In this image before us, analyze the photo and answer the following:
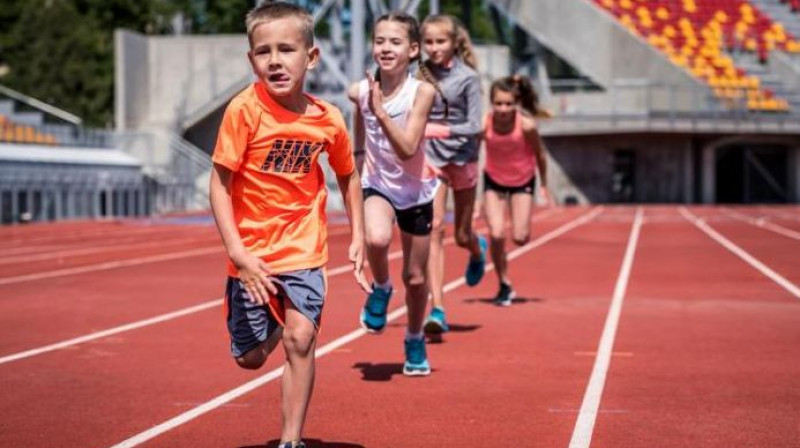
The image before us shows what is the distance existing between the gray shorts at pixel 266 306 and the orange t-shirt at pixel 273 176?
43 millimetres

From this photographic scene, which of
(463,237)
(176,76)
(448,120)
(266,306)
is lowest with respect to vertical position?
(463,237)

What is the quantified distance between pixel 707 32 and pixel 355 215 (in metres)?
46.5

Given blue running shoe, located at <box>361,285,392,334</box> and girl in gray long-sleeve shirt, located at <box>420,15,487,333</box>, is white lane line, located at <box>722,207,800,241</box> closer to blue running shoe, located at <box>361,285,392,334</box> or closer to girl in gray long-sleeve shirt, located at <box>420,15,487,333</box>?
girl in gray long-sleeve shirt, located at <box>420,15,487,333</box>

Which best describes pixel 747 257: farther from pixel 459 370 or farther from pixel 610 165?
pixel 610 165

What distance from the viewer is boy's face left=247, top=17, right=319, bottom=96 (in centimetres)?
500

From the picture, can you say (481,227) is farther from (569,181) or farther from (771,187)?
(771,187)

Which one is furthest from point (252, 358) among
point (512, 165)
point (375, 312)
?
point (512, 165)

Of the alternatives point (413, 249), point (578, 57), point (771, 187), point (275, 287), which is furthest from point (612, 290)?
point (771, 187)

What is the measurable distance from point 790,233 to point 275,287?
21.0 m

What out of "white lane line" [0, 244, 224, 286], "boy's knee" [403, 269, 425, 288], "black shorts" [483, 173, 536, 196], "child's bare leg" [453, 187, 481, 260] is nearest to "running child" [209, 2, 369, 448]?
"boy's knee" [403, 269, 425, 288]

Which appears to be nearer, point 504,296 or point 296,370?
point 296,370

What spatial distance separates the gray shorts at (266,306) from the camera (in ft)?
16.8

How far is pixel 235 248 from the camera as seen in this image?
4.98 meters

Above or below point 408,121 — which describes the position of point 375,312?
below
